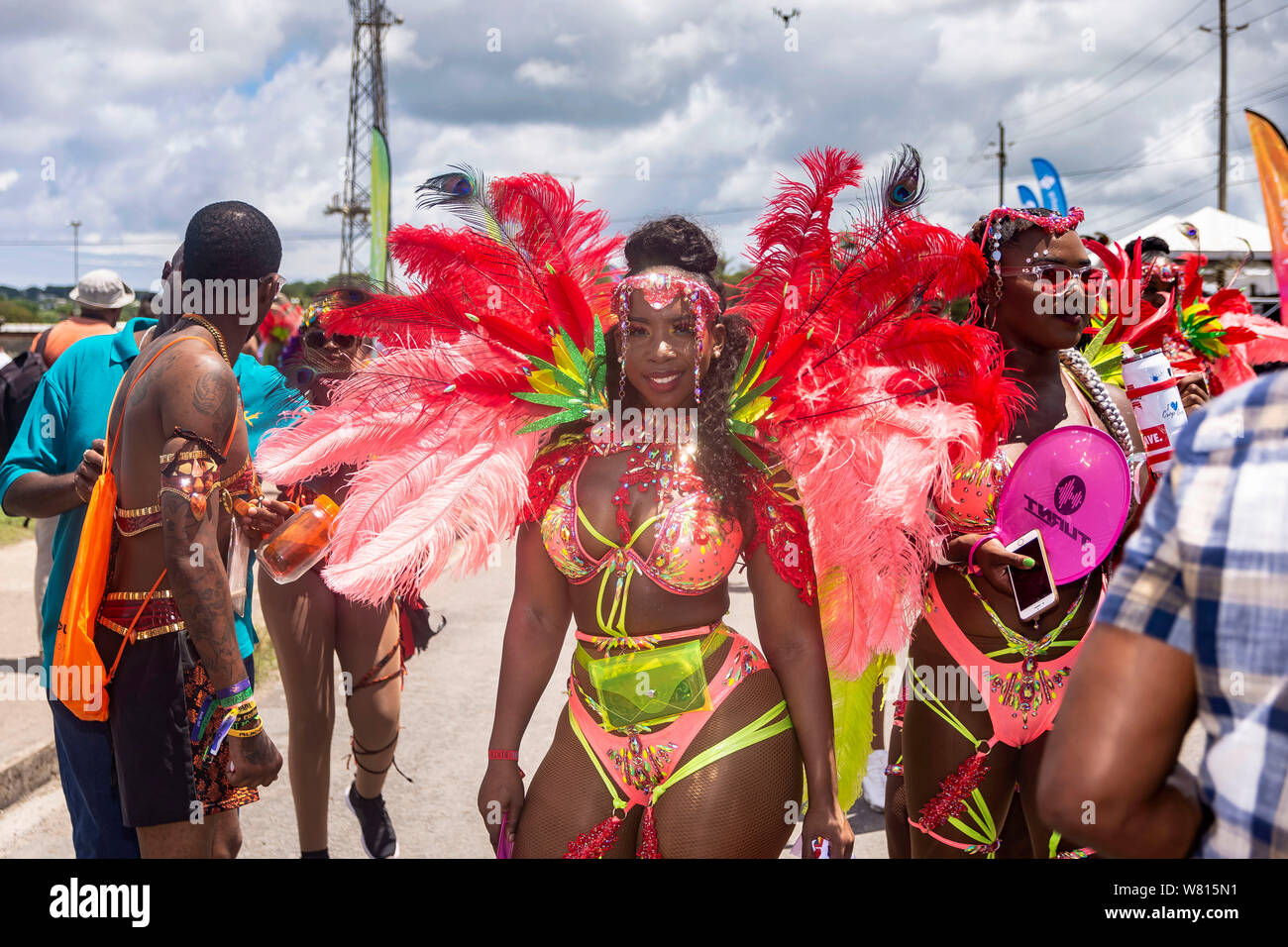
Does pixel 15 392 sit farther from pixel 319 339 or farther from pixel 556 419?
pixel 556 419

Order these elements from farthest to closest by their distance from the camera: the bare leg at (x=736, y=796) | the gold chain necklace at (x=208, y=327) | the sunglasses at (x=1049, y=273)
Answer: the sunglasses at (x=1049, y=273)
the gold chain necklace at (x=208, y=327)
the bare leg at (x=736, y=796)

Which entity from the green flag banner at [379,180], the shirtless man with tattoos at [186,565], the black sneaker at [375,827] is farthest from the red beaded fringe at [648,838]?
the green flag banner at [379,180]

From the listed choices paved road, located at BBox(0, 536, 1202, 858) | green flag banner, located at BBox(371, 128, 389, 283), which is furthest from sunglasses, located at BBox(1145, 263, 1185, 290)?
green flag banner, located at BBox(371, 128, 389, 283)

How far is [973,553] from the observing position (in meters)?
2.82

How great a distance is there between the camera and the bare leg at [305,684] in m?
3.67

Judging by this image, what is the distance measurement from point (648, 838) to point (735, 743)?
11.3 inches

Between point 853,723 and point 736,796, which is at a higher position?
point 736,796

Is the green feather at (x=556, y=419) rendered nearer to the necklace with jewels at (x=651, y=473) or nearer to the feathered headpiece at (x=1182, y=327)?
the necklace with jewels at (x=651, y=473)

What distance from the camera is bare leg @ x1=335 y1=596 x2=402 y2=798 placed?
12.6ft

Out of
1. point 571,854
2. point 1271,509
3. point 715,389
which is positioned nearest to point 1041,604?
point 715,389

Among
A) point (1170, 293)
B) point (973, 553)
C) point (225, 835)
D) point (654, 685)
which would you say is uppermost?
point (1170, 293)

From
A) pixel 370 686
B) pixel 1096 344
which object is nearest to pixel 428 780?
pixel 370 686

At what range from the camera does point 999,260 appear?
3.01 m

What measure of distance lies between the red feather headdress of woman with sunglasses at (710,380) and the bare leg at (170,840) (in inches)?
30.8
